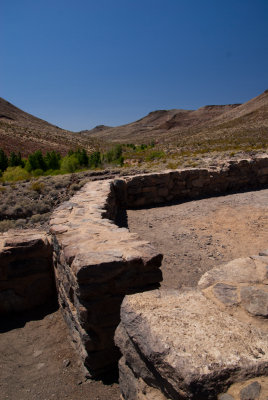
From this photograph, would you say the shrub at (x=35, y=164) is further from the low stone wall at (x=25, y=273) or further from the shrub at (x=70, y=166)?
the low stone wall at (x=25, y=273)

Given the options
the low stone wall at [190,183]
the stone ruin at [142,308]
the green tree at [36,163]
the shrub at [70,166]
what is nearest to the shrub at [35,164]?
the green tree at [36,163]

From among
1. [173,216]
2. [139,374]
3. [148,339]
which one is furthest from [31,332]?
[173,216]

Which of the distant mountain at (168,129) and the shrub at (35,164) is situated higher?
the distant mountain at (168,129)

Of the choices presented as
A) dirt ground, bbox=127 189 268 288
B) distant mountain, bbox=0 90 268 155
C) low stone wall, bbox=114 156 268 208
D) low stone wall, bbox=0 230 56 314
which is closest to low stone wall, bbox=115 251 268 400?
dirt ground, bbox=127 189 268 288

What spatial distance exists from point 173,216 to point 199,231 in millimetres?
1050

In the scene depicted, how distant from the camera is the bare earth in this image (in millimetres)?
2471

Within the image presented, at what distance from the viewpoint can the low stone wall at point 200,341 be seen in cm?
122

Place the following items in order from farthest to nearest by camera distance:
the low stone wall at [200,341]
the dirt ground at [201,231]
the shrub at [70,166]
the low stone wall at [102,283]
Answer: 1. the shrub at [70,166]
2. the dirt ground at [201,231]
3. the low stone wall at [102,283]
4. the low stone wall at [200,341]

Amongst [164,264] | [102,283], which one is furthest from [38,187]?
[102,283]

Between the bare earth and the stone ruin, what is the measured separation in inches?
7.8

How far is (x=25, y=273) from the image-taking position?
363 cm

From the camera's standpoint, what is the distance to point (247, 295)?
194cm

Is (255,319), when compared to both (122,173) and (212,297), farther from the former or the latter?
(122,173)

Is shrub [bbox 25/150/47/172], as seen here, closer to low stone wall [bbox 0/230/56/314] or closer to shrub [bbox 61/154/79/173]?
shrub [bbox 61/154/79/173]
